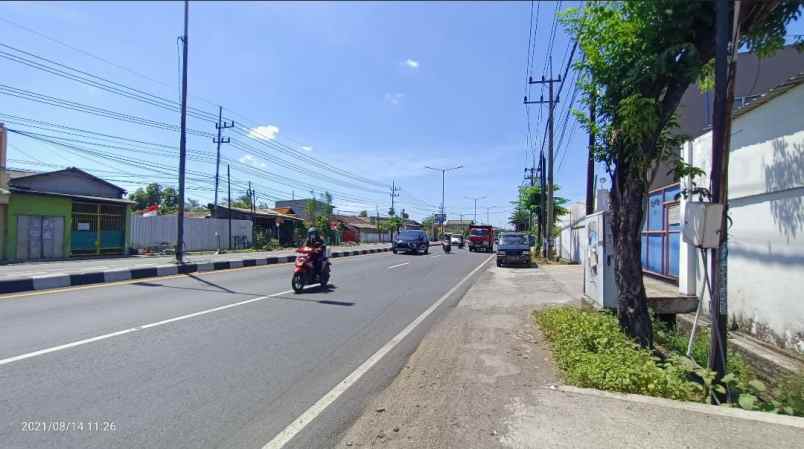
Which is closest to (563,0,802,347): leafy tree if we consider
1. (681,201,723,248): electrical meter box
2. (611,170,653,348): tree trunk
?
(611,170,653,348): tree trunk

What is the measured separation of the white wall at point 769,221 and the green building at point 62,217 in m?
25.7

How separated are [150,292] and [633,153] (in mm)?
10298

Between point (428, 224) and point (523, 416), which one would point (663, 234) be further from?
point (428, 224)

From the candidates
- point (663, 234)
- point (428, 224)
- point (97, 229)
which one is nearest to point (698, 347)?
point (663, 234)

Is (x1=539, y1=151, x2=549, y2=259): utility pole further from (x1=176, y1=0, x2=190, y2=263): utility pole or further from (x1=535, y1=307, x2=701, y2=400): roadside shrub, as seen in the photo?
(x1=535, y1=307, x2=701, y2=400): roadside shrub

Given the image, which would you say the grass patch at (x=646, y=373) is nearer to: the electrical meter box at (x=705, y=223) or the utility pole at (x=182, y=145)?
the electrical meter box at (x=705, y=223)

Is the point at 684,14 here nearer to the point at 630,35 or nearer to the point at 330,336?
the point at 630,35

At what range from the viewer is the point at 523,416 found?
3.51 meters

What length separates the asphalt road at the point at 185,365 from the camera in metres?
3.35

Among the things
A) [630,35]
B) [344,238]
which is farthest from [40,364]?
[344,238]

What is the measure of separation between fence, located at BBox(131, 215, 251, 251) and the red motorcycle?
835 inches

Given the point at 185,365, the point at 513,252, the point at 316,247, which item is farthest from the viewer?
the point at 513,252

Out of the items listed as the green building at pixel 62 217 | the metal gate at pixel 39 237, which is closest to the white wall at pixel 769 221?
the green building at pixel 62 217

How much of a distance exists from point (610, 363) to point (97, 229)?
27.0 meters
